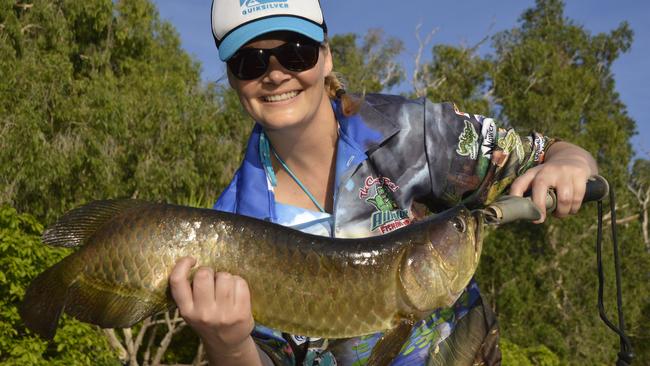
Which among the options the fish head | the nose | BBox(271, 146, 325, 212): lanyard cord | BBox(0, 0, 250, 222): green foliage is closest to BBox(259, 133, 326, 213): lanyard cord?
BBox(271, 146, 325, 212): lanyard cord

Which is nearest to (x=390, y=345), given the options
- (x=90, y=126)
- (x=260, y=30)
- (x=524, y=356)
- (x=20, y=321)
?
(x=260, y=30)

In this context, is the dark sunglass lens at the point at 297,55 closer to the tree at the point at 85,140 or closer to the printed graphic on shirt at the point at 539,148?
the printed graphic on shirt at the point at 539,148

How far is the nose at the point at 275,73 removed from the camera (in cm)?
278

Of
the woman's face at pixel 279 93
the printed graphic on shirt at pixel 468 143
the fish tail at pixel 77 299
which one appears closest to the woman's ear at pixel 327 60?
the woman's face at pixel 279 93

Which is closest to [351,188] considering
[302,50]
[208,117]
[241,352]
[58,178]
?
[302,50]

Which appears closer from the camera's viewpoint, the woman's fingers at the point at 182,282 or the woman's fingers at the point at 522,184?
the woman's fingers at the point at 182,282

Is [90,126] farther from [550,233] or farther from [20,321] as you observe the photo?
[550,233]

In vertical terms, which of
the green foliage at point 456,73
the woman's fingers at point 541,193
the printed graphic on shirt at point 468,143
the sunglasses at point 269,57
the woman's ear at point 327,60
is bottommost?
the woman's fingers at point 541,193

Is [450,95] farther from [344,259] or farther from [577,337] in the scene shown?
[344,259]

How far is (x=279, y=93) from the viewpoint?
2.84m

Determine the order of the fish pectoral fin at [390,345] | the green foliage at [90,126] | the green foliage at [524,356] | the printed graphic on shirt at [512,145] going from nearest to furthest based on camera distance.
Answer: the fish pectoral fin at [390,345]
the printed graphic on shirt at [512,145]
the green foliage at [90,126]
the green foliage at [524,356]

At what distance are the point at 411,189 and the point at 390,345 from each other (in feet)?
2.65

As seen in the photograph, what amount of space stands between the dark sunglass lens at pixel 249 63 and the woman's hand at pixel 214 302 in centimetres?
82

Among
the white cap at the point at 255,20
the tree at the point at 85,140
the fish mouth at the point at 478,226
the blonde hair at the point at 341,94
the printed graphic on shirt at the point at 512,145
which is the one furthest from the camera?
the tree at the point at 85,140
